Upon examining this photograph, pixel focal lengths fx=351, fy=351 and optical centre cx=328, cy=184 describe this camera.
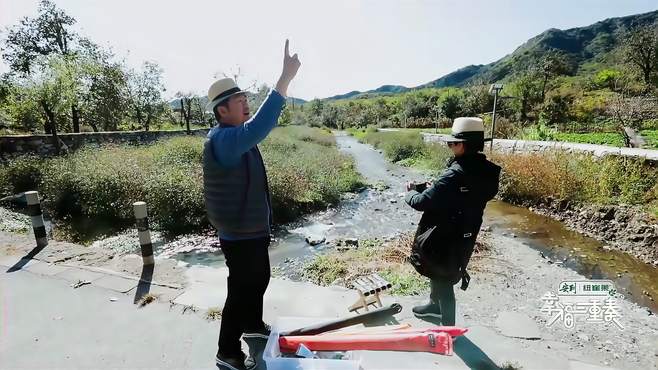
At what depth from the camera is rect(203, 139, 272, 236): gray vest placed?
A: 6.63ft

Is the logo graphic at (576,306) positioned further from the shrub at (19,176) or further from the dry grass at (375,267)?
the shrub at (19,176)

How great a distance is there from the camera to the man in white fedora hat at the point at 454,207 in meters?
2.36

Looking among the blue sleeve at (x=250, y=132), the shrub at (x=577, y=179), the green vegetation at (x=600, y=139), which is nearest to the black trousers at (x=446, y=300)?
the blue sleeve at (x=250, y=132)

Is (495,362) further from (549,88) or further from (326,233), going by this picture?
(549,88)

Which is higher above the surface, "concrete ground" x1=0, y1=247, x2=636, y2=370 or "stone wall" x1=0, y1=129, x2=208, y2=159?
"stone wall" x1=0, y1=129, x2=208, y2=159

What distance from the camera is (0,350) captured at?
106 inches

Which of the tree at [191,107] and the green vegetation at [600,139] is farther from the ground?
the tree at [191,107]

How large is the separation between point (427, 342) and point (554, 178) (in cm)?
921

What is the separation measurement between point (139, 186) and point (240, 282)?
7525 mm

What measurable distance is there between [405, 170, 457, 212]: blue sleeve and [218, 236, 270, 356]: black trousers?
3.66 feet

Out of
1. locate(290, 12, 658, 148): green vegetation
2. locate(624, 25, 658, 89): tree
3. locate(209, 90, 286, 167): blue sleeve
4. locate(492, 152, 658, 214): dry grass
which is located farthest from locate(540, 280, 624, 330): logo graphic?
locate(624, 25, 658, 89): tree

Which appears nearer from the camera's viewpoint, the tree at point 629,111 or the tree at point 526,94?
the tree at point 629,111

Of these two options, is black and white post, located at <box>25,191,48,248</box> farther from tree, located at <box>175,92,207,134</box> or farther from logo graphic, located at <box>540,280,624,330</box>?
tree, located at <box>175,92,207,134</box>

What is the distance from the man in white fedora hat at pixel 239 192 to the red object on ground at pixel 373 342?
35cm
